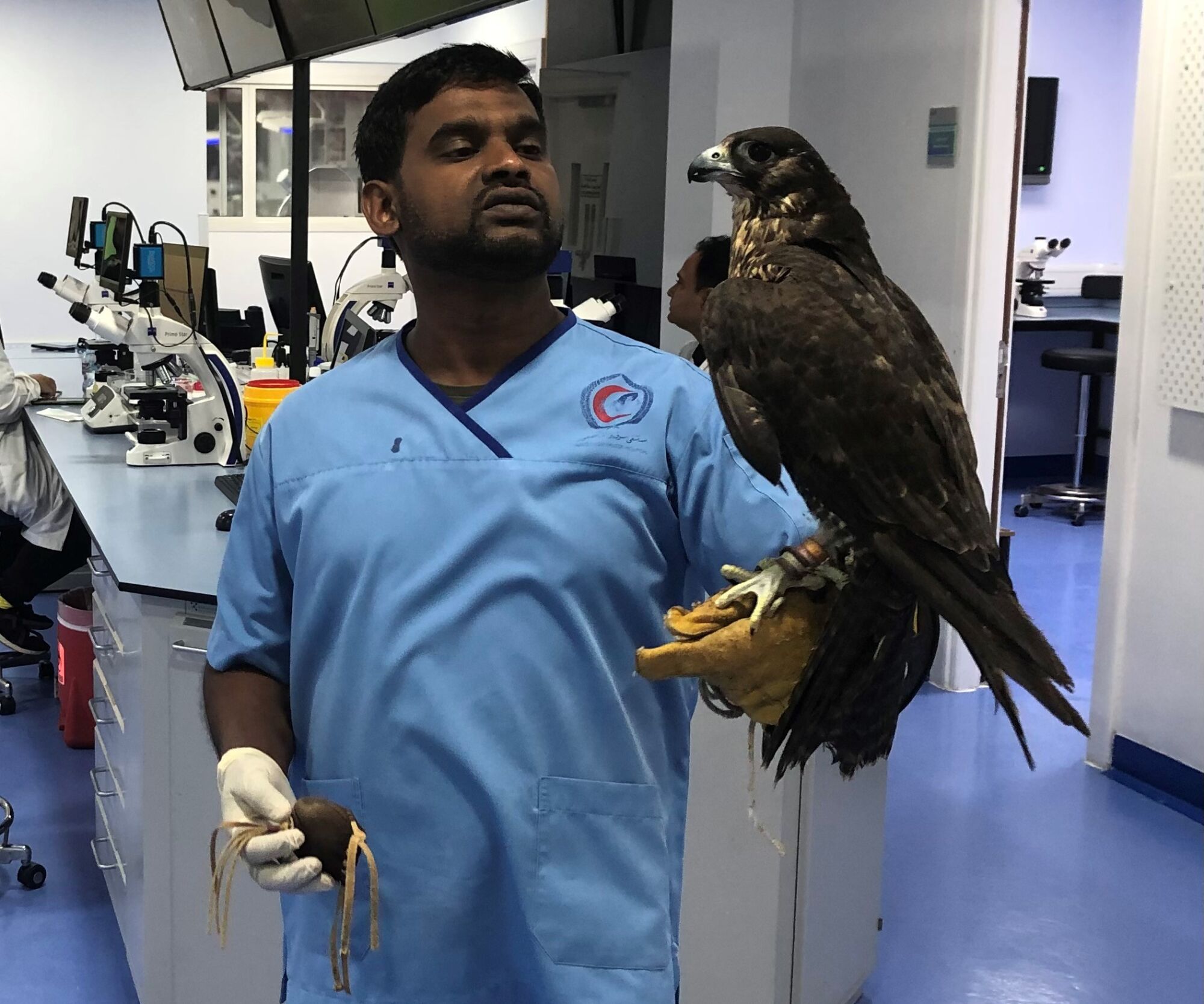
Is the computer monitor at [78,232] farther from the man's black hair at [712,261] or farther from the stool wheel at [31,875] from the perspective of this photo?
the man's black hair at [712,261]

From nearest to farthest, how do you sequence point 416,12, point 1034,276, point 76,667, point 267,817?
1. point 267,817
2. point 416,12
3. point 76,667
4. point 1034,276

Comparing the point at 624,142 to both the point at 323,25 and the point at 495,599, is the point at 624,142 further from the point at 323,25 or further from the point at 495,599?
the point at 495,599

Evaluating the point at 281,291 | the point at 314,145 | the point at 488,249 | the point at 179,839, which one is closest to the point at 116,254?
the point at 281,291

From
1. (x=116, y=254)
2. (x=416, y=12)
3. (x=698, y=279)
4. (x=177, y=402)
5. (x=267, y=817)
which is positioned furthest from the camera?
(x=116, y=254)

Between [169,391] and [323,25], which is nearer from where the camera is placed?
[323,25]

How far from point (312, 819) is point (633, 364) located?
504 mm

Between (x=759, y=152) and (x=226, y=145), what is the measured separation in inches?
289

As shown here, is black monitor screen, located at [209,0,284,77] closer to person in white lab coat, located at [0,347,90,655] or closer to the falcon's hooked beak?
person in white lab coat, located at [0,347,90,655]

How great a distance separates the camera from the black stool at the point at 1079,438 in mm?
6344

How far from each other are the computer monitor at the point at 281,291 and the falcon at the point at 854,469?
11.0ft

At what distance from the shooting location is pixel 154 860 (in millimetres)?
2266

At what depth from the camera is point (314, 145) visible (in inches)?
297

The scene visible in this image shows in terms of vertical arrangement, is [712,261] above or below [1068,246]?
below

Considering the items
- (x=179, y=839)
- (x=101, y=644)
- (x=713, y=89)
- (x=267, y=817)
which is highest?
(x=713, y=89)
